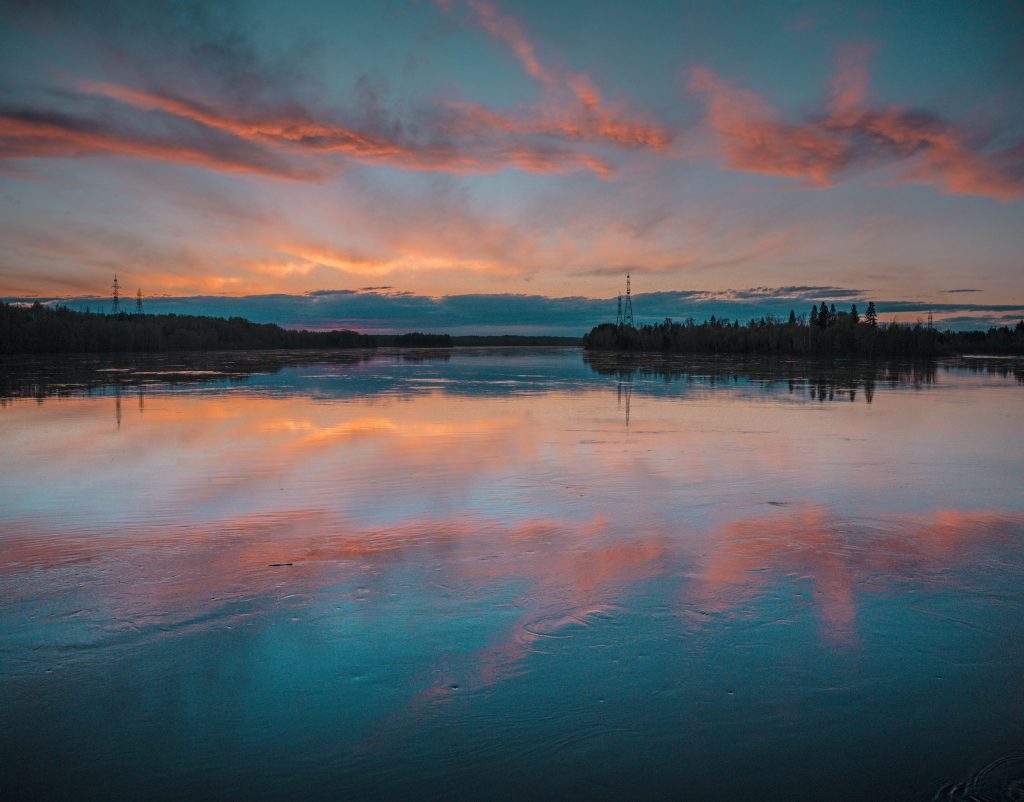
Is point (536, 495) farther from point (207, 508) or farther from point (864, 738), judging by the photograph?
point (864, 738)

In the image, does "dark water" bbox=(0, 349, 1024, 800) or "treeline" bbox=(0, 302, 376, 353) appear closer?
"dark water" bbox=(0, 349, 1024, 800)

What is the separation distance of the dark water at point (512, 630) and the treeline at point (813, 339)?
3239 inches

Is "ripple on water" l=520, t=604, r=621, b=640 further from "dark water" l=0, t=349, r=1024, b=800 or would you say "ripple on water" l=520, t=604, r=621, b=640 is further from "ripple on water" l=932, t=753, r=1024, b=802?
"ripple on water" l=932, t=753, r=1024, b=802

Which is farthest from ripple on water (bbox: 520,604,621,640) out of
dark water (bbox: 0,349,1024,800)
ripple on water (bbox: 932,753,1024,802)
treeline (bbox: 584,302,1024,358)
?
treeline (bbox: 584,302,1024,358)

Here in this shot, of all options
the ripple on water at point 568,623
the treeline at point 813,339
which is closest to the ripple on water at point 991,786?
the ripple on water at point 568,623

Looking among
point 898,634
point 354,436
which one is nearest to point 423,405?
point 354,436

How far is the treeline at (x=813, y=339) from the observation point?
82562 mm

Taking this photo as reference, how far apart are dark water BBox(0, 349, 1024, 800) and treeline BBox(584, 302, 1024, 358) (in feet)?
270

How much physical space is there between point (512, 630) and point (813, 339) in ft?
305

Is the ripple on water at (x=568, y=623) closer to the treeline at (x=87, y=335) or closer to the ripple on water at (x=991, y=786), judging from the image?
the ripple on water at (x=991, y=786)

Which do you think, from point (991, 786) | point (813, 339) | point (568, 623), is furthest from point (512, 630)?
point (813, 339)

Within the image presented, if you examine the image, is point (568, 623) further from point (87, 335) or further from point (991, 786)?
point (87, 335)

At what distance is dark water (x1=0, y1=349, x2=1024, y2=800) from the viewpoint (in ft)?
10.7

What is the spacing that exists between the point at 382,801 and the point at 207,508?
19.7 feet
